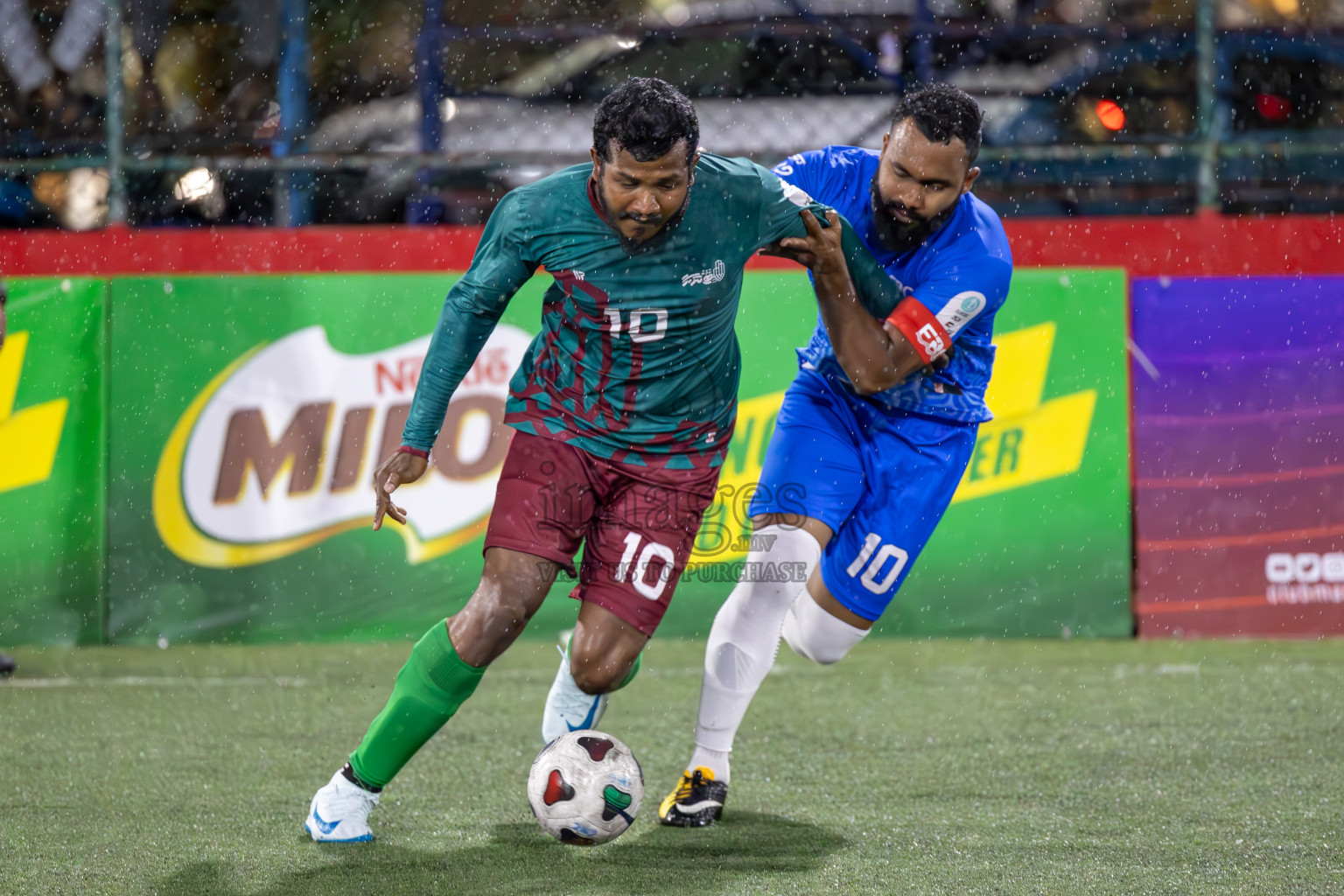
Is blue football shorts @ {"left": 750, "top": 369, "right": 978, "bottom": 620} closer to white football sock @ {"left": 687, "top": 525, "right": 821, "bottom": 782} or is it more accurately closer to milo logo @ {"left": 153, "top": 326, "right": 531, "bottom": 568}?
white football sock @ {"left": 687, "top": 525, "right": 821, "bottom": 782}

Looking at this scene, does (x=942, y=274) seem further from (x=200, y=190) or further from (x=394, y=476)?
(x=200, y=190)

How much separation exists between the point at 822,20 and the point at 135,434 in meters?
4.13

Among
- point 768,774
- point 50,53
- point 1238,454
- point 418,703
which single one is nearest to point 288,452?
point 50,53

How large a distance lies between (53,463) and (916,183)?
4214 millimetres

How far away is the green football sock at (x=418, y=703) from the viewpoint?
318 cm

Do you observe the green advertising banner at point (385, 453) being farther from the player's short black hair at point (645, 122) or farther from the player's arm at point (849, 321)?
the player's short black hair at point (645, 122)

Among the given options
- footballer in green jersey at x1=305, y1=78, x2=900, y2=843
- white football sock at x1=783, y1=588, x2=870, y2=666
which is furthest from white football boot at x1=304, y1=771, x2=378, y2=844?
white football sock at x1=783, y1=588, x2=870, y2=666

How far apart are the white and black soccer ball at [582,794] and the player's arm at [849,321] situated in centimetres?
121

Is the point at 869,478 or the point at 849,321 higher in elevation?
the point at 849,321

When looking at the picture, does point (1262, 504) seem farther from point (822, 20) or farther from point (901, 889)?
point (901, 889)

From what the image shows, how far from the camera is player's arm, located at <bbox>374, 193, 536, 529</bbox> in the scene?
10.1 feet

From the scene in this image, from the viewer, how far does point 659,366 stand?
327 centimetres

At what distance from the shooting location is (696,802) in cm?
358

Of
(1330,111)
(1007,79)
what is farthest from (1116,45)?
(1330,111)
